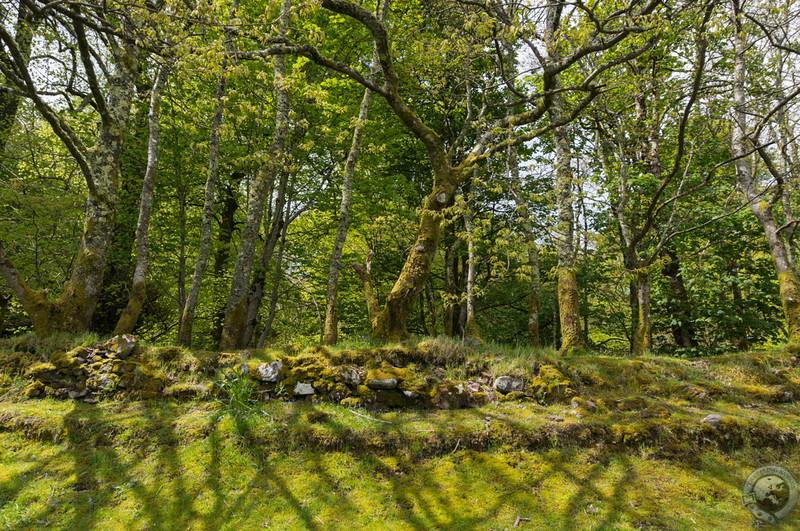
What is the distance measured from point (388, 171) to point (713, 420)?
11.2 metres

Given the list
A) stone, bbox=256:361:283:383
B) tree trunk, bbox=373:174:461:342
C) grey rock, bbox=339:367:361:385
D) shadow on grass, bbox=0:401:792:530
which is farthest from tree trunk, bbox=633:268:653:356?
stone, bbox=256:361:283:383

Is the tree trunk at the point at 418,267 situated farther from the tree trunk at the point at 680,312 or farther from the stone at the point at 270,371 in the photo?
the tree trunk at the point at 680,312

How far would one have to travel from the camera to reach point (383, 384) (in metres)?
5.70

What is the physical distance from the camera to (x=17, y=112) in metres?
10.6

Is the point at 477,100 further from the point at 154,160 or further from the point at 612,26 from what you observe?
the point at 154,160

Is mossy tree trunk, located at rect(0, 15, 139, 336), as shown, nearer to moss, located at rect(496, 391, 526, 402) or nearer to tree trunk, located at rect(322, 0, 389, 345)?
tree trunk, located at rect(322, 0, 389, 345)

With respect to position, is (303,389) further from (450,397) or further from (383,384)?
(450,397)

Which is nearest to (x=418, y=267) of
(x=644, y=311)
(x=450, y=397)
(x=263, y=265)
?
(x=450, y=397)

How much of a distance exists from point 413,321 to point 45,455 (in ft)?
37.3

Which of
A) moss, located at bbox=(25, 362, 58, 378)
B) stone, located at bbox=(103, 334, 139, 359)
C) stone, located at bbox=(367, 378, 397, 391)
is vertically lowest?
stone, located at bbox=(367, 378, 397, 391)

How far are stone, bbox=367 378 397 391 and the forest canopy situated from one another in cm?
145

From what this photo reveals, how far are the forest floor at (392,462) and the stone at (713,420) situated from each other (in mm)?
14

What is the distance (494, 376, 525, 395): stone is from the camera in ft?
19.5

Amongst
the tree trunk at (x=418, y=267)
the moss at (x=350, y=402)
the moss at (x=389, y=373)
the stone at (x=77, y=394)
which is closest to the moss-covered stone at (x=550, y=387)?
the moss at (x=389, y=373)
